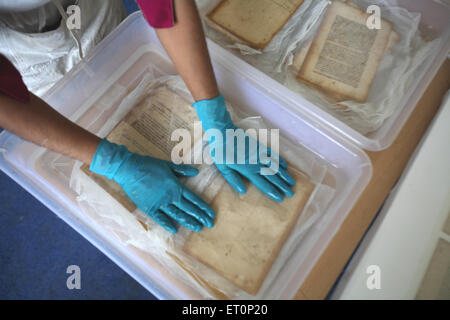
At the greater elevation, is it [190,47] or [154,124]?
[190,47]

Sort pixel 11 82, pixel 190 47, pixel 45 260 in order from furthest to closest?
pixel 45 260 < pixel 190 47 < pixel 11 82

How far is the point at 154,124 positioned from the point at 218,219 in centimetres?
30

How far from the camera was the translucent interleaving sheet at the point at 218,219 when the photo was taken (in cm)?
60

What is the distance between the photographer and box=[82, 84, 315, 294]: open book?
60 centimetres

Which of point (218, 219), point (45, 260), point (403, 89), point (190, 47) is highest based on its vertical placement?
point (403, 89)

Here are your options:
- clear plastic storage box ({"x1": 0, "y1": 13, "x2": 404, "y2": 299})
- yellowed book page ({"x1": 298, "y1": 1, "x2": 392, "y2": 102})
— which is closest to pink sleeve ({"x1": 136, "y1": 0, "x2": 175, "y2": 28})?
clear plastic storage box ({"x1": 0, "y1": 13, "x2": 404, "y2": 299})

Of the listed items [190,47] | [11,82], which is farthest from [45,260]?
[190,47]

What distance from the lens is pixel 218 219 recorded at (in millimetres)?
632

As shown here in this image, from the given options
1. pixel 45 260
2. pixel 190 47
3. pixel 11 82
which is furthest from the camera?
pixel 45 260

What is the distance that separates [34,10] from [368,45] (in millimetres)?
821

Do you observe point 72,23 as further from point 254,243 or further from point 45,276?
point 45,276

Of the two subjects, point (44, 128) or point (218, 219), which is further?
point (218, 219)

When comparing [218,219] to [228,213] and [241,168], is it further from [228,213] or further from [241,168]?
[241,168]
